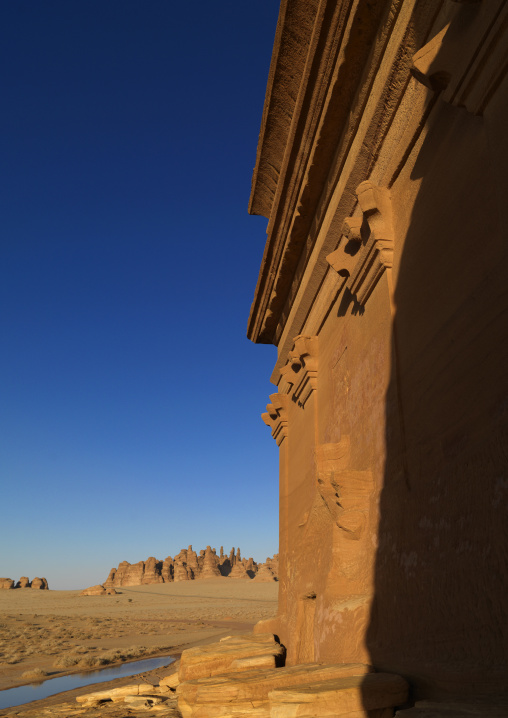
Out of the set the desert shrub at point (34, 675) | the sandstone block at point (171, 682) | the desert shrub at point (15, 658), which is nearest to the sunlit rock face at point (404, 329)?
the sandstone block at point (171, 682)

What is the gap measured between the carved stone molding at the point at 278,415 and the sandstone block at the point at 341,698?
15.8ft

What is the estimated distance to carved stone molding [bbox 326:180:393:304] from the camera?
11.0 feet

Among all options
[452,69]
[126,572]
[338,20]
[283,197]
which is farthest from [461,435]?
[126,572]

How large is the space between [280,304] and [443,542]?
511cm

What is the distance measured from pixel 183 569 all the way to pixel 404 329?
83.7 m

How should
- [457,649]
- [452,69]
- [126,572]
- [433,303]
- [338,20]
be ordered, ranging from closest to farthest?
[457,649], [452,69], [433,303], [338,20], [126,572]

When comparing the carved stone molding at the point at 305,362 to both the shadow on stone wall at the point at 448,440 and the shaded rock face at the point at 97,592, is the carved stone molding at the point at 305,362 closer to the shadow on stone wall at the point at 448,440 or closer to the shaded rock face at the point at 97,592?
the shadow on stone wall at the point at 448,440

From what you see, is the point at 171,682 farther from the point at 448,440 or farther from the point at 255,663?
the point at 448,440

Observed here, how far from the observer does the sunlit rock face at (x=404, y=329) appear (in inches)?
81.0

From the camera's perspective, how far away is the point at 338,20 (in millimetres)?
3568

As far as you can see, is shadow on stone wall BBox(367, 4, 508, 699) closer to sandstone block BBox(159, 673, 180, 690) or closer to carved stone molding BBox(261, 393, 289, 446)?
carved stone molding BBox(261, 393, 289, 446)

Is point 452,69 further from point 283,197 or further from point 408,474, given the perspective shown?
point 283,197

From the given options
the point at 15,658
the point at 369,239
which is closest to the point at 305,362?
the point at 369,239

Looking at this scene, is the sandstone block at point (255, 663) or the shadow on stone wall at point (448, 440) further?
the sandstone block at point (255, 663)
